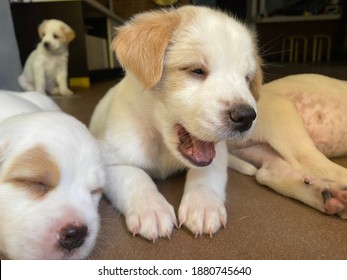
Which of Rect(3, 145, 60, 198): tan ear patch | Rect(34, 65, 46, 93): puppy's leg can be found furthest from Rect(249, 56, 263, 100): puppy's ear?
Rect(34, 65, 46, 93): puppy's leg

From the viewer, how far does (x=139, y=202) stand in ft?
4.22

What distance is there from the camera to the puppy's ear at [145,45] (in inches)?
55.2

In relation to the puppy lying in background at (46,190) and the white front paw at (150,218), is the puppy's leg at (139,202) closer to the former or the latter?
the white front paw at (150,218)

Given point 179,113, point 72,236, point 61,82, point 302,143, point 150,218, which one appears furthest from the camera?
point 61,82

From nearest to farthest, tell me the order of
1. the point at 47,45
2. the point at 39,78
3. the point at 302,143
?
the point at 302,143
the point at 39,78
the point at 47,45

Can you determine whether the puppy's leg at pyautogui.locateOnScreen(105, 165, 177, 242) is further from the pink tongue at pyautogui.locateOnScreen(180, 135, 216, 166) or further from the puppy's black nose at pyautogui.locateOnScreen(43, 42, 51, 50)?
the puppy's black nose at pyautogui.locateOnScreen(43, 42, 51, 50)

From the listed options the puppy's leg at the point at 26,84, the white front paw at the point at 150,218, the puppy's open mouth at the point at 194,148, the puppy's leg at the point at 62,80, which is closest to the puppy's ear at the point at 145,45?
the puppy's open mouth at the point at 194,148

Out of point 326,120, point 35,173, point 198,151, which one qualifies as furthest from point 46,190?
point 326,120

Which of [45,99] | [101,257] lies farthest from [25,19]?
[101,257]

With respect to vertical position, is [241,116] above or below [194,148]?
above

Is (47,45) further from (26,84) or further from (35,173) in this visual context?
(35,173)

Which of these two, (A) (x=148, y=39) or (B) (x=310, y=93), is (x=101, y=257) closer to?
(A) (x=148, y=39)

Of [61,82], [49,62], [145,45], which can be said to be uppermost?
[145,45]

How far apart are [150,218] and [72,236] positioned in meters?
0.28
